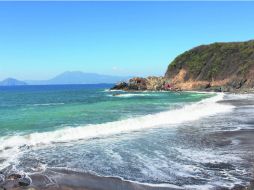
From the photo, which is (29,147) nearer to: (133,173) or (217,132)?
(133,173)

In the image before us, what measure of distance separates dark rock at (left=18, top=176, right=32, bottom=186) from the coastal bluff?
69.3m

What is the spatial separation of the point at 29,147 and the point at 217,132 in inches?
450

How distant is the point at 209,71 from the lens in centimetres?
9600

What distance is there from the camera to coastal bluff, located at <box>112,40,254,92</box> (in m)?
86.0

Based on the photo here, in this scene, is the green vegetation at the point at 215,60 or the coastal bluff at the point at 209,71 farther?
the green vegetation at the point at 215,60

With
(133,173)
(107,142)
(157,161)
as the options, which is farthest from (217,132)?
(133,173)

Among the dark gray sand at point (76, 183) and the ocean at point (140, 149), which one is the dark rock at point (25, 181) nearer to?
the dark gray sand at point (76, 183)

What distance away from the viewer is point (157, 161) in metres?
18.0

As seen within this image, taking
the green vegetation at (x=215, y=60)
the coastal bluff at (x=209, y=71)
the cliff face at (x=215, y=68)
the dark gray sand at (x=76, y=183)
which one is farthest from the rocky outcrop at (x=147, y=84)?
the dark gray sand at (x=76, y=183)

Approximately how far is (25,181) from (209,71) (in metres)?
84.9

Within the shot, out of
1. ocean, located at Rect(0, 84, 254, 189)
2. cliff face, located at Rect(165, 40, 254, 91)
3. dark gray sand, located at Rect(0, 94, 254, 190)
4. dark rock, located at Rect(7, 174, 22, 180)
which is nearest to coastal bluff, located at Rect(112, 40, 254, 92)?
cliff face, located at Rect(165, 40, 254, 91)

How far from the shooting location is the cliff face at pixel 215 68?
85.7 m

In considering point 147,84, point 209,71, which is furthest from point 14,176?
point 147,84

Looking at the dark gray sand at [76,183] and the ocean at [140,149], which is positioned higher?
the ocean at [140,149]
